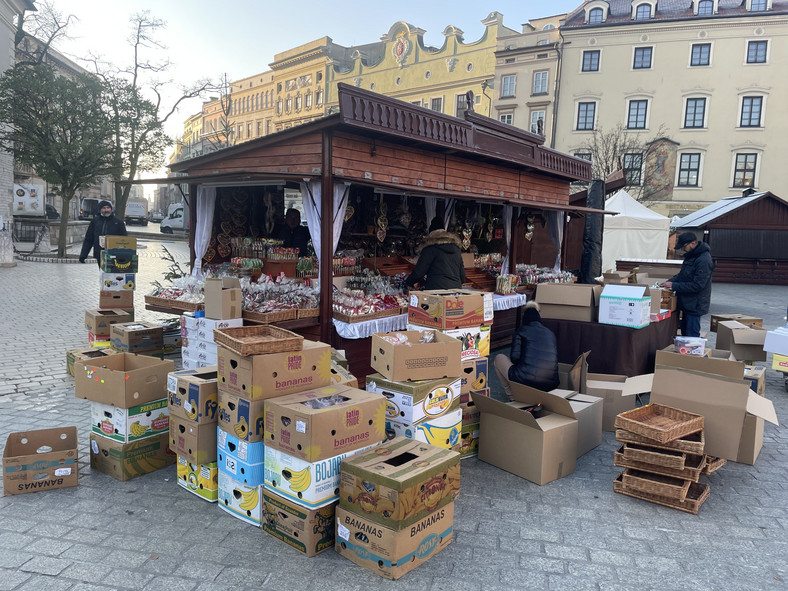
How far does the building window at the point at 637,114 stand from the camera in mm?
34562

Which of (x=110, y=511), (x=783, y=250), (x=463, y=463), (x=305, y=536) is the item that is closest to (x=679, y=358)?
(x=463, y=463)

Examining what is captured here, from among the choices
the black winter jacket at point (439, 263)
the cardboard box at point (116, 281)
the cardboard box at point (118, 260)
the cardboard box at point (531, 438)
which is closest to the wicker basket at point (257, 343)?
the cardboard box at point (531, 438)

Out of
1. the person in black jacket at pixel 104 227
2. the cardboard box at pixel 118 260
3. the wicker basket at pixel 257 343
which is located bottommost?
the wicker basket at pixel 257 343

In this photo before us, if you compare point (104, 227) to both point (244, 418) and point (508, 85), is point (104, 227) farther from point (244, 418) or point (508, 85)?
point (508, 85)

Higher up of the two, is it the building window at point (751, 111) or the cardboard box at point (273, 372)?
the building window at point (751, 111)

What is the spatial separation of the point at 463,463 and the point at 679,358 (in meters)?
2.51

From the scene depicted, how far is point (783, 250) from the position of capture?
23344mm

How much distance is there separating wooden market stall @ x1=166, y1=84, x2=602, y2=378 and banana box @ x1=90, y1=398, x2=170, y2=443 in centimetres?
210

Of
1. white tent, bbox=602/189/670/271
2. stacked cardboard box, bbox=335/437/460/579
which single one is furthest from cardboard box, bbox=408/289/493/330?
white tent, bbox=602/189/670/271

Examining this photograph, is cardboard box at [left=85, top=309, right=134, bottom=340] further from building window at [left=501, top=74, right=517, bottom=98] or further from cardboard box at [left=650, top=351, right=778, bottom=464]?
building window at [left=501, top=74, right=517, bottom=98]

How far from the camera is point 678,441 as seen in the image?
416 centimetres

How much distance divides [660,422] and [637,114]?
35.4m

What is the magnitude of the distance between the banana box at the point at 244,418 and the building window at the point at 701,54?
38849 mm

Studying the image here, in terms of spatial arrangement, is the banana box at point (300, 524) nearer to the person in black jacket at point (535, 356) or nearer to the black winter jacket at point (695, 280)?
the person in black jacket at point (535, 356)
